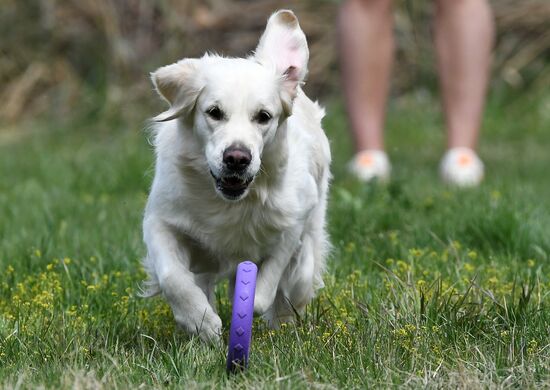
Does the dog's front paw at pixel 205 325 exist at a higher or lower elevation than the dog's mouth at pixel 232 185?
lower

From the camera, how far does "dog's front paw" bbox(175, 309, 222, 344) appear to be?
319 cm

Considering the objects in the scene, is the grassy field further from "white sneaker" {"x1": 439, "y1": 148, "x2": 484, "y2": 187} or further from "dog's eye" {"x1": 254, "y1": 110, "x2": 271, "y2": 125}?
"dog's eye" {"x1": 254, "y1": 110, "x2": 271, "y2": 125}

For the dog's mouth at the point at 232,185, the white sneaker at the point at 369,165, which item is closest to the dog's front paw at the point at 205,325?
the dog's mouth at the point at 232,185

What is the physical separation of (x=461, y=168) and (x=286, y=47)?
2.66 metres

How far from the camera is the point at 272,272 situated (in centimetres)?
348

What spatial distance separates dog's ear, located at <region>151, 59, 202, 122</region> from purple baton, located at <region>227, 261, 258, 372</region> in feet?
1.99

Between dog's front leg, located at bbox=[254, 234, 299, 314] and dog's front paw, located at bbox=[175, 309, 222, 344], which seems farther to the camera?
dog's front leg, located at bbox=[254, 234, 299, 314]

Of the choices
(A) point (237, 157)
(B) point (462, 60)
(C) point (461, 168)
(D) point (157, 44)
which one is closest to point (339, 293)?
(A) point (237, 157)

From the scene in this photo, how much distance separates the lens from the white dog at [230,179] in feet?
10.5

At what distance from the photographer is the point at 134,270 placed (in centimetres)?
414

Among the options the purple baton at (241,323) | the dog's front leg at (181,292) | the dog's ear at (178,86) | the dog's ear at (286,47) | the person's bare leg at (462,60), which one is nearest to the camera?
the purple baton at (241,323)

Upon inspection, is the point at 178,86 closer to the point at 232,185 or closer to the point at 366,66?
the point at 232,185

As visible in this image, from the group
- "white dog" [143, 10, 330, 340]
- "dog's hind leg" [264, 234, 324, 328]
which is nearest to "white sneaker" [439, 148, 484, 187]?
"dog's hind leg" [264, 234, 324, 328]

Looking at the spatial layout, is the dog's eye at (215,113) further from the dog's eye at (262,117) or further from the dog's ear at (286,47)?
the dog's ear at (286,47)
